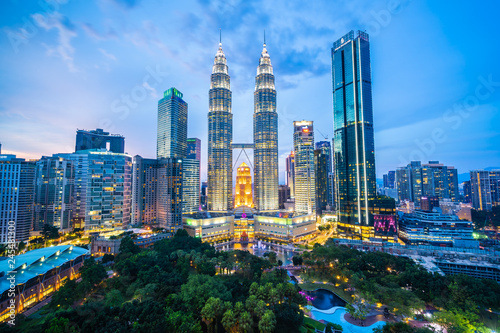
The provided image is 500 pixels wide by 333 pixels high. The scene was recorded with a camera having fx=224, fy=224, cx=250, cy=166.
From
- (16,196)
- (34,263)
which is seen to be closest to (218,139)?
(16,196)

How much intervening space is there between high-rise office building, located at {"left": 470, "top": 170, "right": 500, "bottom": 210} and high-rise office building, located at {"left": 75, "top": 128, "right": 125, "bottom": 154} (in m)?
192

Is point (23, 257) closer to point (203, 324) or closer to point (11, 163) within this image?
point (203, 324)

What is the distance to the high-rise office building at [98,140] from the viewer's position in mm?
127500

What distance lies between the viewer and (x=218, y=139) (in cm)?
12419

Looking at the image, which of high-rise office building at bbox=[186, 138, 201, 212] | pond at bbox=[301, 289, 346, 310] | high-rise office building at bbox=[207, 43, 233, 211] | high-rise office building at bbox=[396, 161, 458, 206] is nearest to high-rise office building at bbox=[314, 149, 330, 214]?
high-rise office building at bbox=[396, 161, 458, 206]

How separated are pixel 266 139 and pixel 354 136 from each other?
48123mm

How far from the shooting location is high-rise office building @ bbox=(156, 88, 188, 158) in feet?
411

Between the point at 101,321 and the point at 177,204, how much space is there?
68.6 meters

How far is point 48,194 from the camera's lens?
82750mm

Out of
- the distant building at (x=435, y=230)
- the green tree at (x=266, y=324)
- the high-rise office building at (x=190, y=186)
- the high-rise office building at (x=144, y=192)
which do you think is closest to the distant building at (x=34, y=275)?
the green tree at (x=266, y=324)

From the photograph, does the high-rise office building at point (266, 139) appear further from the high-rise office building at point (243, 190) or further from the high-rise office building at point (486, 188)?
the high-rise office building at point (486, 188)

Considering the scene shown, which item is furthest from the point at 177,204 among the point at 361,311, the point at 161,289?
the point at 361,311

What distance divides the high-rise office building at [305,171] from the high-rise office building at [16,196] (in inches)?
4341

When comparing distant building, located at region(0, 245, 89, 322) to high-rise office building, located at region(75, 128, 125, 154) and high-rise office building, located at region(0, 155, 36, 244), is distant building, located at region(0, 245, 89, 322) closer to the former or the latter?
high-rise office building, located at region(0, 155, 36, 244)
